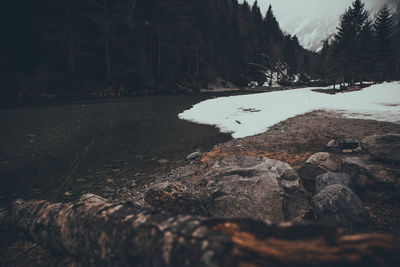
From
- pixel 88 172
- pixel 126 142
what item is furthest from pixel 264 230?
pixel 126 142

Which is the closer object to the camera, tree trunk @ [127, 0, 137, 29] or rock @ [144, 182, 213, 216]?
rock @ [144, 182, 213, 216]

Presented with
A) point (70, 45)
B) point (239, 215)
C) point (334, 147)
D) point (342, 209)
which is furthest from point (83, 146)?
point (70, 45)

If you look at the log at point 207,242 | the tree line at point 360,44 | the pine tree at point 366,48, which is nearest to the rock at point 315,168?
the log at point 207,242

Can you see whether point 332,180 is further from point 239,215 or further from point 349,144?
point 349,144

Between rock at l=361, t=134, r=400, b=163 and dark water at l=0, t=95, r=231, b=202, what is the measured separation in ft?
14.7

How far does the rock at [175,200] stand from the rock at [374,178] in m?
2.81

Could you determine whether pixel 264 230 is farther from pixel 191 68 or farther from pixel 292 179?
pixel 191 68

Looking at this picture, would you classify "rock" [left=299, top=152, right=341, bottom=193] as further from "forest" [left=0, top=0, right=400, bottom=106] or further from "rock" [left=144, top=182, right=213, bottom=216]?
"forest" [left=0, top=0, right=400, bottom=106]

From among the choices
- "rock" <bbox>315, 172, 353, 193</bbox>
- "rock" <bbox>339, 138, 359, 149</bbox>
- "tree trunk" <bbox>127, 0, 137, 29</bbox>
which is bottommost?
"rock" <bbox>315, 172, 353, 193</bbox>

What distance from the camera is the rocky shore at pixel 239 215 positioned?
42.9 inches

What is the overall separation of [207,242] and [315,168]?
3620 millimetres

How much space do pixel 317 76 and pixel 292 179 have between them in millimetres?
100319

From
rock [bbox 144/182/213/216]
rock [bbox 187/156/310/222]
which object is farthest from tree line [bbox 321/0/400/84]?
rock [bbox 144/182/213/216]

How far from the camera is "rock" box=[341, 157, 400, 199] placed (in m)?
3.14
